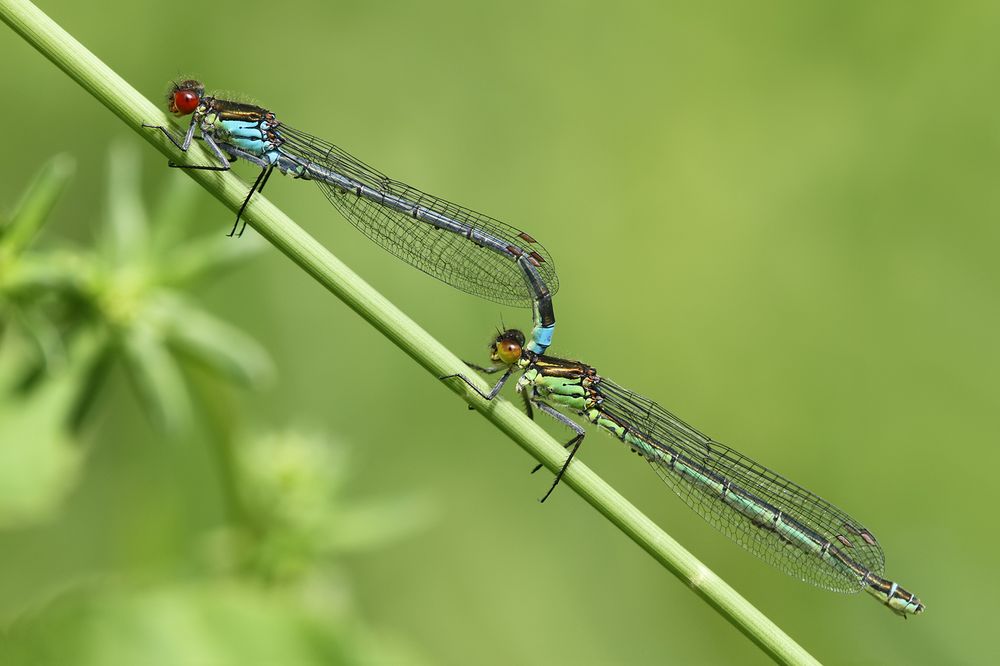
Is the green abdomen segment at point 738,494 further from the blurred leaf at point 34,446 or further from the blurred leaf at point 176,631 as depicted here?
the blurred leaf at point 34,446

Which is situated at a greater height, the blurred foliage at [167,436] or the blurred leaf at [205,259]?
the blurred leaf at [205,259]

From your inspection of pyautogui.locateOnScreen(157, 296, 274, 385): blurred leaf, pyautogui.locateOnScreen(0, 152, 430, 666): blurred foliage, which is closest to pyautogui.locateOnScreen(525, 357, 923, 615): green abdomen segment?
pyautogui.locateOnScreen(0, 152, 430, 666): blurred foliage

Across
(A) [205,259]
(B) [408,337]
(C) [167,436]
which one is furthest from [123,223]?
(B) [408,337]

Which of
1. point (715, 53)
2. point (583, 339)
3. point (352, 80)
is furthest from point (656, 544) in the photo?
point (715, 53)

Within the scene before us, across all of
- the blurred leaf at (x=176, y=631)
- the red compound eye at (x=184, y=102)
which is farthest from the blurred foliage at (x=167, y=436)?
the red compound eye at (x=184, y=102)

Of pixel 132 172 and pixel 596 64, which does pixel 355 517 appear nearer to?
pixel 132 172

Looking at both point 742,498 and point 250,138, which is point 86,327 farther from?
point 742,498

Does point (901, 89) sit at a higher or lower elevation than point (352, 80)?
higher
